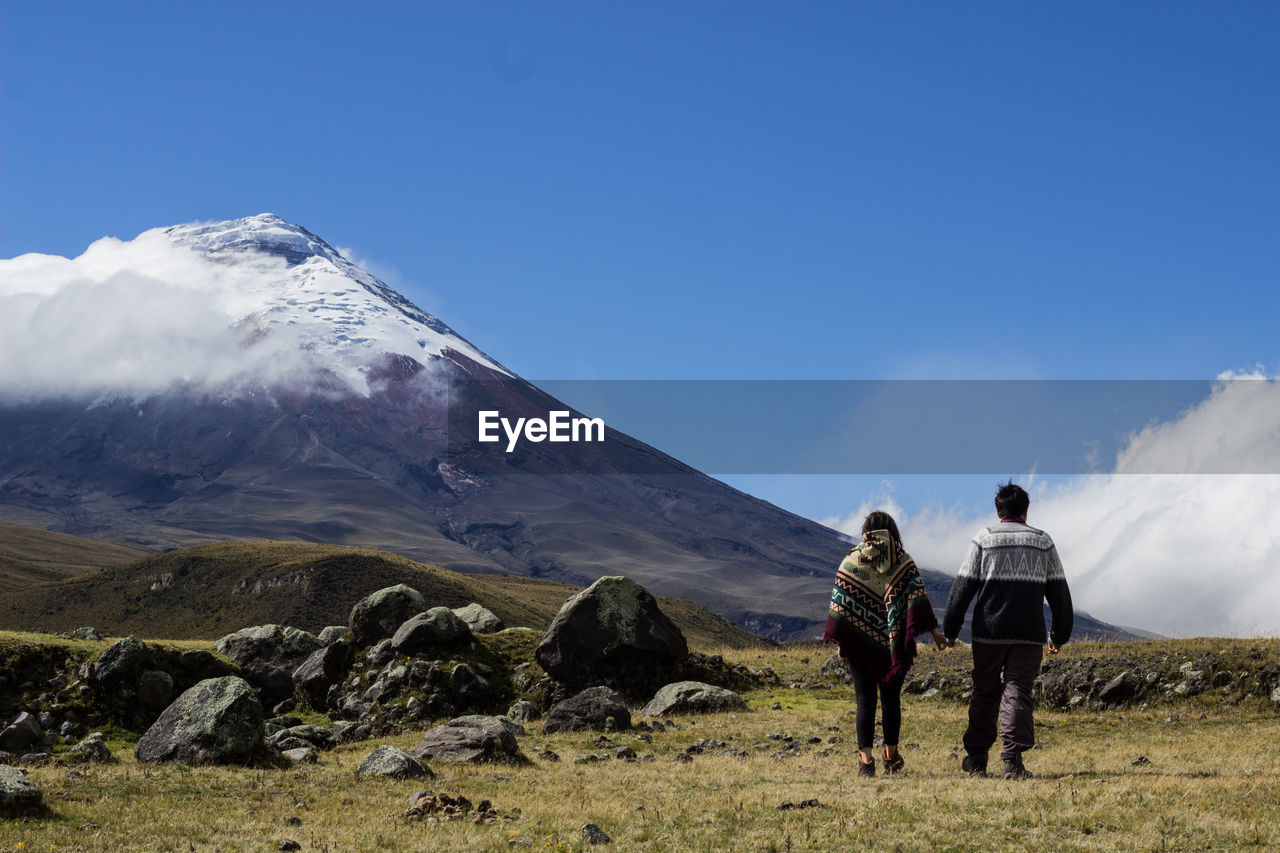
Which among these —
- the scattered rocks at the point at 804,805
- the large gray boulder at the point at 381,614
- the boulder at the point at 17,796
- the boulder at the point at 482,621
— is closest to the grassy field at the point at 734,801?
the scattered rocks at the point at 804,805

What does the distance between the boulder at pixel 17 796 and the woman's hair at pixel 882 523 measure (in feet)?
37.8

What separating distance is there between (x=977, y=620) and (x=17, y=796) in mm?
12780

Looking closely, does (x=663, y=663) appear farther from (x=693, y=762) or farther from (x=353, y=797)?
(x=353, y=797)

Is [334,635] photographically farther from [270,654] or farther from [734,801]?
[734,801]

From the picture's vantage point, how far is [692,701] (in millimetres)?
27359

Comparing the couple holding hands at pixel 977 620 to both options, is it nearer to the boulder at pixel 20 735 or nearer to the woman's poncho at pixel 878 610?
the woman's poncho at pixel 878 610

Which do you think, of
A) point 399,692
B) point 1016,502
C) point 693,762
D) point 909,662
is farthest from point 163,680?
point 1016,502

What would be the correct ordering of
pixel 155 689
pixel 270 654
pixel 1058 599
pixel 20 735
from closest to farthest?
1. pixel 1058 599
2. pixel 20 735
3. pixel 155 689
4. pixel 270 654

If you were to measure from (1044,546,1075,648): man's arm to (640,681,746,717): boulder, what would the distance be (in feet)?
46.6

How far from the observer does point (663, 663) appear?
3212cm

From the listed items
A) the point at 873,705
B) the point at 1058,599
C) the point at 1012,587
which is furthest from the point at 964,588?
the point at 873,705

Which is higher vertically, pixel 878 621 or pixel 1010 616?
pixel 1010 616

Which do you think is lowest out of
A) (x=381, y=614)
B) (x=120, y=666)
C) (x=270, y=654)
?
(x=270, y=654)

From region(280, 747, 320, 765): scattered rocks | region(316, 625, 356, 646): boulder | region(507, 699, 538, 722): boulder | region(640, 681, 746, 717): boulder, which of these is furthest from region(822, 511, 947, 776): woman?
region(316, 625, 356, 646): boulder
